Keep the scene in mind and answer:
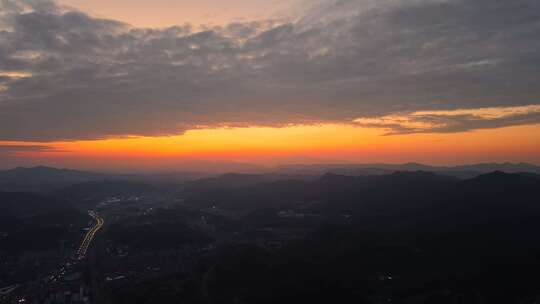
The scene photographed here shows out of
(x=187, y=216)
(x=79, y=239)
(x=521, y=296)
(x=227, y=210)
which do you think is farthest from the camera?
(x=227, y=210)

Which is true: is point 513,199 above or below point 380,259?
above

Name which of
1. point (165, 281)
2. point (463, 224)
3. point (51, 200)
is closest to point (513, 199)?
point (463, 224)

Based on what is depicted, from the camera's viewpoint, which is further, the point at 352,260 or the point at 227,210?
the point at 227,210

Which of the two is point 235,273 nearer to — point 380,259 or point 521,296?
point 380,259

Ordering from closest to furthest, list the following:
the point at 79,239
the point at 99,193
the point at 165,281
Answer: the point at 165,281 → the point at 79,239 → the point at 99,193

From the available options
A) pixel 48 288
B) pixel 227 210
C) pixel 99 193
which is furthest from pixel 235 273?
pixel 99 193

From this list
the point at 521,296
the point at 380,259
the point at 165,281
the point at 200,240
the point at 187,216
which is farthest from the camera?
the point at 187,216

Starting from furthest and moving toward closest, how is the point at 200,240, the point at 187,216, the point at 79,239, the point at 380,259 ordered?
the point at 187,216
the point at 79,239
the point at 200,240
the point at 380,259

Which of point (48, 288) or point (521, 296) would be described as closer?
point (521, 296)

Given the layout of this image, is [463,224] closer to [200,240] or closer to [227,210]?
[200,240]
